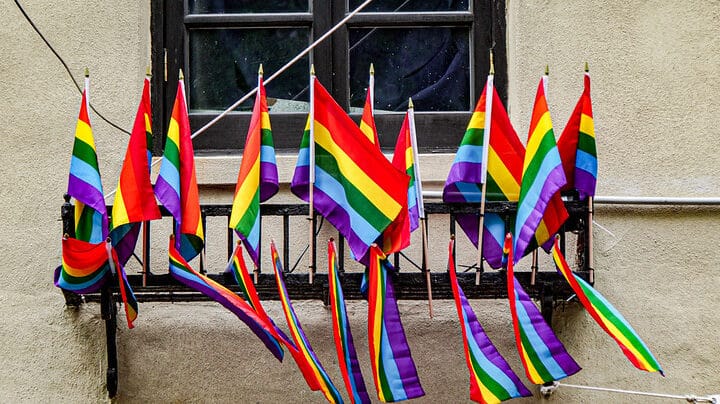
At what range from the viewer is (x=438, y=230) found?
635 centimetres

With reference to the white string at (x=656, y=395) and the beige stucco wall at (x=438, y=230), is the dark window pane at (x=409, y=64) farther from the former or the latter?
the white string at (x=656, y=395)

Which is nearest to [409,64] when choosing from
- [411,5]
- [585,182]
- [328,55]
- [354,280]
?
[411,5]

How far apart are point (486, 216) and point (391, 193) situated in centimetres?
68

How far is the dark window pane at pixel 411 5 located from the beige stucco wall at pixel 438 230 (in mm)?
420

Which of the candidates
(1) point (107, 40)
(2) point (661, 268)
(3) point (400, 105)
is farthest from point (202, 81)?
(2) point (661, 268)

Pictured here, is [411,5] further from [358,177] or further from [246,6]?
[358,177]

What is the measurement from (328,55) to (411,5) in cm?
63

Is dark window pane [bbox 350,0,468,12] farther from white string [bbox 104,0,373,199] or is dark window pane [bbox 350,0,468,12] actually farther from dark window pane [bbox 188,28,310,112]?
dark window pane [bbox 188,28,310,112]

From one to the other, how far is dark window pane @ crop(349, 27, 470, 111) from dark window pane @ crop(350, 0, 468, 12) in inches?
5.2

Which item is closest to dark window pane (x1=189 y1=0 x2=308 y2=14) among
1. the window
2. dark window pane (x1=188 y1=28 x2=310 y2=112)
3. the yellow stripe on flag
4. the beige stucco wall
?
the window

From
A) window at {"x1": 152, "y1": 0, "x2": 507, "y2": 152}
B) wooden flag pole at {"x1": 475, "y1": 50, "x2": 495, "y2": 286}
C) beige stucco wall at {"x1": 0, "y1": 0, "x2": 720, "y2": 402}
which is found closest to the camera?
wooden flag pole at {"x1": 475, "y1": 50, "x2": 495, "y2": 286}

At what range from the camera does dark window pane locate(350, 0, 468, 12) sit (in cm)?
673

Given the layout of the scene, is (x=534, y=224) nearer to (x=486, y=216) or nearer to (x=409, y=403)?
(x=486, y=216)

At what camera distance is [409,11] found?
6.74 m
